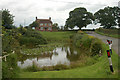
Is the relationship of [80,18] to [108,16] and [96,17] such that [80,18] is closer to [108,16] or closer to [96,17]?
[96,17]

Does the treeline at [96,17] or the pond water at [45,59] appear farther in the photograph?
the treeline at [96,17]

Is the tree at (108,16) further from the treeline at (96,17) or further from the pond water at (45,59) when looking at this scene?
the pond water at (45,59)

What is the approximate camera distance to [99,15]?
4631cm

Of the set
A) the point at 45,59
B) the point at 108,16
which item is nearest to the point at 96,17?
the point at 108,16

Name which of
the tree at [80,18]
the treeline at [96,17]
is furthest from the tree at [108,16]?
the tree at [80,18]

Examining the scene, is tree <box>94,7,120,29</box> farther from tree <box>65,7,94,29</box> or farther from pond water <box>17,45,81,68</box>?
pond water <box>17,45,81,68</box>

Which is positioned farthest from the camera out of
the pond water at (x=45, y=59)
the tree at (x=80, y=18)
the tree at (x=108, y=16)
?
the tree at (x=80, y=18)

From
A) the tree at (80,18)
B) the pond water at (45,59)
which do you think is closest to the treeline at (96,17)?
the tree at (80,18)

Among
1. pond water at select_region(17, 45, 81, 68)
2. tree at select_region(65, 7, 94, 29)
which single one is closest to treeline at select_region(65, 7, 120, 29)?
tree at select_region(65, 7, 94, 29)

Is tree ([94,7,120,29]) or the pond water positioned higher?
tree ([94,7,120,29])

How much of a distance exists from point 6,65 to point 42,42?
81.2ft

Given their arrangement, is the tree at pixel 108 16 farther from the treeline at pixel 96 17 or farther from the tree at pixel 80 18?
the tree at pixel 80 18

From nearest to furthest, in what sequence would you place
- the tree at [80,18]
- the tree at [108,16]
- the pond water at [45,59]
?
the pond water at [45,59] < the tree at [108,16] < the tree at [80,18]

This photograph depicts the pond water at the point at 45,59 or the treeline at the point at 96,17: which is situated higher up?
the treeline at the point at 96,17
